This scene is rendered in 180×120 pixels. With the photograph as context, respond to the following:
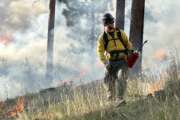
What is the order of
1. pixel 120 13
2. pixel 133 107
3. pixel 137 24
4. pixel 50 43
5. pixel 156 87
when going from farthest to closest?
pixel 50 43 < pixel 120 13 < pixel 137 24 < pixel 156 87 < pixel 133 107

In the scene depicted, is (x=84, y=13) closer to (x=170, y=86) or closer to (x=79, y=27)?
(x=79, y=27)

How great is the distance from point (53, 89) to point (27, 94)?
30.4 inches

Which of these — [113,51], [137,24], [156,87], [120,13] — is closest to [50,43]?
[120,13]

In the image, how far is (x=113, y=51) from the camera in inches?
499

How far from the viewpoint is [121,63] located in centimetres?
1283

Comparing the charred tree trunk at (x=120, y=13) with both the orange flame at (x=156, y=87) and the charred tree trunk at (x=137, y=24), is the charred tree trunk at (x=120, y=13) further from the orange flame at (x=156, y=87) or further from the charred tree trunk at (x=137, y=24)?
the orange flame at (x=156, y=87)

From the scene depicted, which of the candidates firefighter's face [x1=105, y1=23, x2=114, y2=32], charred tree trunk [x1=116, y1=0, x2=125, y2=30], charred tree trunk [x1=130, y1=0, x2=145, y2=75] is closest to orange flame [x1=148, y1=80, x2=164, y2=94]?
firefighter's face [x1=105, y1=23, x2=114, y2=32]

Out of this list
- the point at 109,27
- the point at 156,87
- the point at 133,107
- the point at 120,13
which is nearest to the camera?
the point at 133,107

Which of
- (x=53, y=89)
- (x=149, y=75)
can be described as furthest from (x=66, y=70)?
(x=149, y=75)

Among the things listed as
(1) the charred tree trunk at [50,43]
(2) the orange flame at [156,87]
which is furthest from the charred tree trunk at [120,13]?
(2) the orange flame at [156,87]

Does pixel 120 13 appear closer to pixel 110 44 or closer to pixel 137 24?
pixel 137 24

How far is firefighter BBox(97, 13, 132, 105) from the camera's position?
12.6 metres

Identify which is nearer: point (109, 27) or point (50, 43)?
point (109, 27)

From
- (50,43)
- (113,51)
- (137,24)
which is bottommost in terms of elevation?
(113,51)
